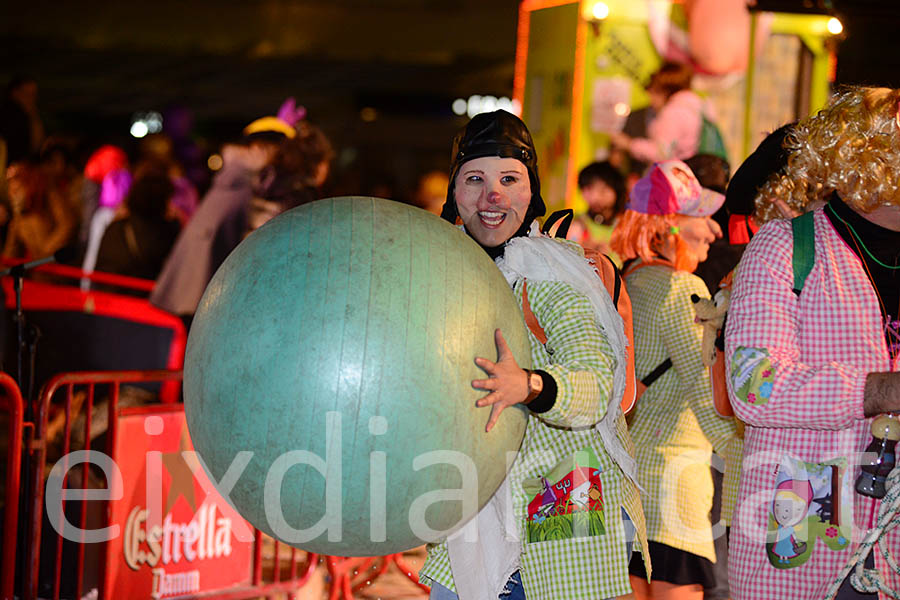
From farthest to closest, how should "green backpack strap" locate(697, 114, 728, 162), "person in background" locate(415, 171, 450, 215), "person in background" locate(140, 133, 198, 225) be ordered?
"person in background" locate(415, 171, 450, 215) → "person in background" locate(140, 133, 198, 225) → "green backpack strap" locate(697, 114, 728, 162)

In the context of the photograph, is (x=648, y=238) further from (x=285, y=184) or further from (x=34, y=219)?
(x=34, y=219)

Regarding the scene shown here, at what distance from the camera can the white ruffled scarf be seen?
2.94 m

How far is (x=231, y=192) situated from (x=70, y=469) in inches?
101

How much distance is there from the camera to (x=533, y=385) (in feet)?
8.41

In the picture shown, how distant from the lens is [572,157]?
26.7 ft

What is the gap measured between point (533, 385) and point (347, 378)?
502mm

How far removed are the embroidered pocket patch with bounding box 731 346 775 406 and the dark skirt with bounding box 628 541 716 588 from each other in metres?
1.64

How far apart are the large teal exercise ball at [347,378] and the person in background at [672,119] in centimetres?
552

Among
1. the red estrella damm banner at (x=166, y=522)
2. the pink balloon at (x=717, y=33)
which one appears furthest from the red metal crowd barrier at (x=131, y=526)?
the pink balloon at (x=717, y=33)

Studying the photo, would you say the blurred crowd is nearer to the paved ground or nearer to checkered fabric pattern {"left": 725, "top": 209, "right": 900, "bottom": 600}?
the paved ground

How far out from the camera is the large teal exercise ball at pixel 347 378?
7.53ft

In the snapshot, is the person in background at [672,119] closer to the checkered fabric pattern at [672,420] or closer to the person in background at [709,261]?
the person in background at [709,261]

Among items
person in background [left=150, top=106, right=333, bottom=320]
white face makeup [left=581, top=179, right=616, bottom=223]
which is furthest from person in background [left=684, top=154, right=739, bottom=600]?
person in background [left=150, top=106, right=333, bottom=320]

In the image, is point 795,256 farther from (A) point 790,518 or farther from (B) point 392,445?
(B) point 392,445
